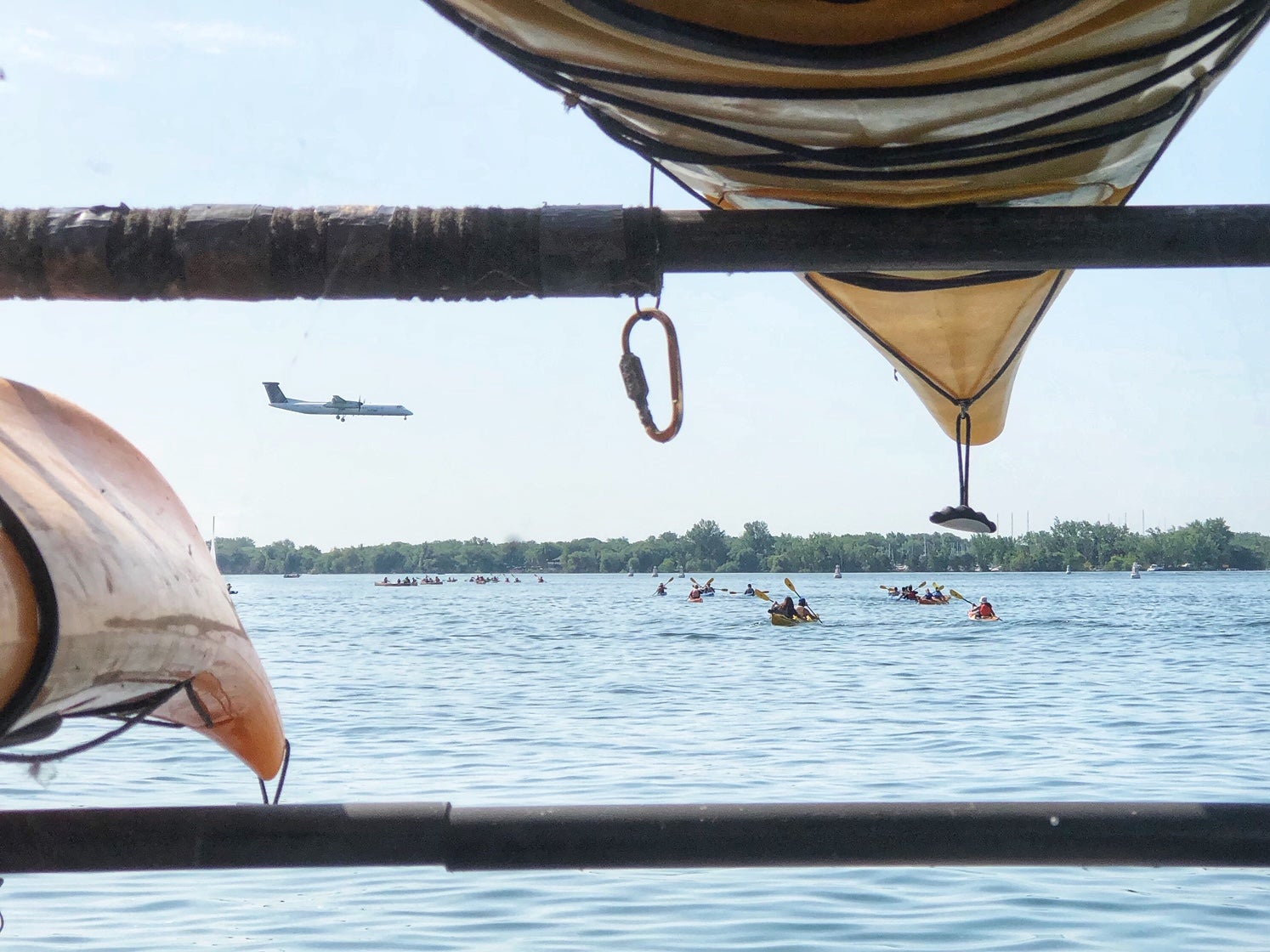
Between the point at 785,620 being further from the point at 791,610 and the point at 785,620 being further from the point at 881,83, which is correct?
the point at 881,83

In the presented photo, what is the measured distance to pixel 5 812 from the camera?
1.86m

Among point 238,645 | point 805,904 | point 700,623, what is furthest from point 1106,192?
point 700,623

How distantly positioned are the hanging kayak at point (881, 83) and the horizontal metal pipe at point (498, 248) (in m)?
0.22

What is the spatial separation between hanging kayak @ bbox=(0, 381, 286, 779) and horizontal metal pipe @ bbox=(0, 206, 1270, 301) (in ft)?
1.18

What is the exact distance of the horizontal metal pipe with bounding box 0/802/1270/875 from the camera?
181 cm

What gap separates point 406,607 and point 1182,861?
63.0 m

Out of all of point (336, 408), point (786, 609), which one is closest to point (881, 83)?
point (786, 609)

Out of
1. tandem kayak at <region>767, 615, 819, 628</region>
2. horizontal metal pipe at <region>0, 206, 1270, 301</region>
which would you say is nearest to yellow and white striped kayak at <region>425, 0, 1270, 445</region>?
horizontal metal pipe at <region>0, 206, 1270, 301</region>

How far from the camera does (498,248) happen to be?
6.47 ft

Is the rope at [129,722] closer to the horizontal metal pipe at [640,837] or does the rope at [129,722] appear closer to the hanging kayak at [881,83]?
the horizontal metal pipe at [640,837]

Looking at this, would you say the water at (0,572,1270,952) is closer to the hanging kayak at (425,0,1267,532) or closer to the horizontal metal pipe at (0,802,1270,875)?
the horizontal metal pipe at (0,802,1270,875)

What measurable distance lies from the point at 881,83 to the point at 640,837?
48.5 inches

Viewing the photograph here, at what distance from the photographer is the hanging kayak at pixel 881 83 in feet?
6.15

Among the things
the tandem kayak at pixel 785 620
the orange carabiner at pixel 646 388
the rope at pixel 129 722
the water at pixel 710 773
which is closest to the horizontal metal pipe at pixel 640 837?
the water at pixel 710 773
